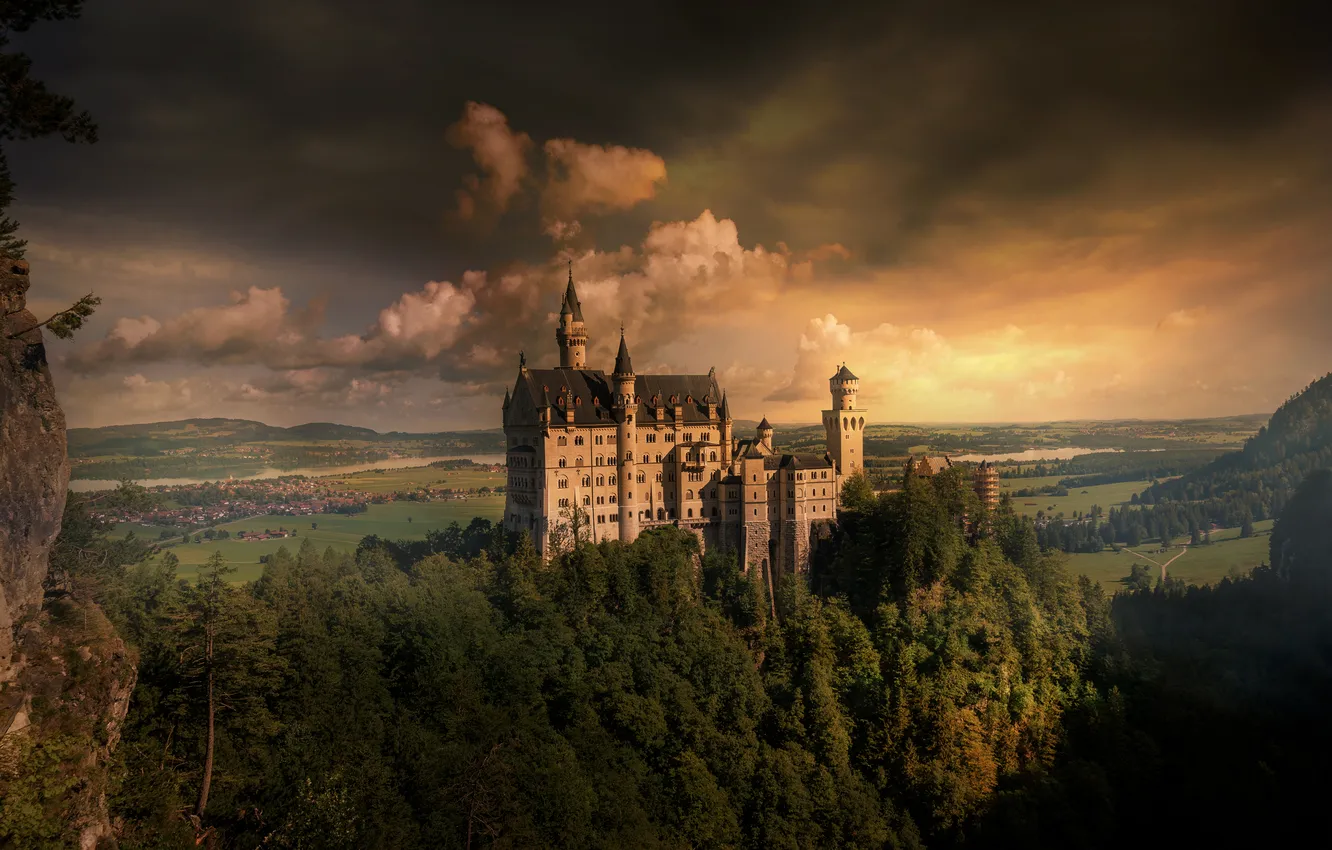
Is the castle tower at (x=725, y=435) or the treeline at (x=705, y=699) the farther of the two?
the castle tower at (x=725, y=435)

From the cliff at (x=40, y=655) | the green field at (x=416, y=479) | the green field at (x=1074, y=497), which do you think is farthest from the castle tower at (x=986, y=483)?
the cliff at (x=40, y=655)

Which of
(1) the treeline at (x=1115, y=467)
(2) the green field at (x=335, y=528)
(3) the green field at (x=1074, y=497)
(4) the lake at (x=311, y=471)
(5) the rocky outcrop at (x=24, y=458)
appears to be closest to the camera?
(5) the rocky outcrop at (x=24, y=458)

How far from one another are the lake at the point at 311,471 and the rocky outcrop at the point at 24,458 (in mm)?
27558

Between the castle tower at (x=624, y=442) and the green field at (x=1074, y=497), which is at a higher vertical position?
the castle tower at (x=624, y=442)

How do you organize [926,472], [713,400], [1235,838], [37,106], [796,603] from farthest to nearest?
[926,472]
[713,400]
[796,603]
[1235,838]
[37,106]

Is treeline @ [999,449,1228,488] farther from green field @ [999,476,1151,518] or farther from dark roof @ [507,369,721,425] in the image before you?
dark roof @ [507,369,721,425]

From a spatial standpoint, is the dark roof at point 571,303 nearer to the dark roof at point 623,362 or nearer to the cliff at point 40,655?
the dark roof at point 623,362

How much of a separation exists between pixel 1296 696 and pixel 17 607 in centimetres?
7170

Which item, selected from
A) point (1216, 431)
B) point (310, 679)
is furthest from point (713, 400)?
point (1216, 431)

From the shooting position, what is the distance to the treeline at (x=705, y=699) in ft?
103

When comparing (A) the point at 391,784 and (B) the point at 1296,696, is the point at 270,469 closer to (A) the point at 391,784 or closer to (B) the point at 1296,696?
(A) the point at 391,784

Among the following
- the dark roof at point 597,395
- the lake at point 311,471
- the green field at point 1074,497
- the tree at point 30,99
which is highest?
the tree at point 30,99

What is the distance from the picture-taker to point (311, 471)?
68.9m

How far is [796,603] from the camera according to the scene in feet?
185
